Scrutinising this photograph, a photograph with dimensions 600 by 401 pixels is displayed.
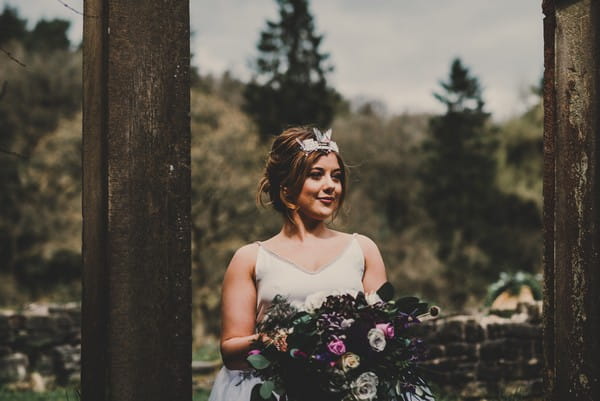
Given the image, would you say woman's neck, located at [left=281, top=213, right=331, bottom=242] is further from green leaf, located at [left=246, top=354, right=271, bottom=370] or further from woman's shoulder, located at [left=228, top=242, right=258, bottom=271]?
green leaf, located at [left=246, top=354, right=271, bottom=370]

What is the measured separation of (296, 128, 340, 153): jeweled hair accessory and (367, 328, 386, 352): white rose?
94cm

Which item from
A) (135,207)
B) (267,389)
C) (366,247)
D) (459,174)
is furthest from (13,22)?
(267,389)

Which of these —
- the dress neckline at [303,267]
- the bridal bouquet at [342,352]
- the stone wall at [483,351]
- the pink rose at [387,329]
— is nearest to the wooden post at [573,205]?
the bridal bouquet at [342,352]

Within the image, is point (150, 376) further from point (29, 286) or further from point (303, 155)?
point (29, 286)

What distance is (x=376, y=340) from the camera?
8.71 ft

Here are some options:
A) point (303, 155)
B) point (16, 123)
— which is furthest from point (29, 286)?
point (303, 155)

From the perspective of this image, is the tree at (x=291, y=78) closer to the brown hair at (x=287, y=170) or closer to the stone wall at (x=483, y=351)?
the stone wall at (x=483, y=351)

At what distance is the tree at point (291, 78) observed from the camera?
29.2 metres

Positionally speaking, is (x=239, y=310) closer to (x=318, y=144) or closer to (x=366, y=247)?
(x=366, y=247)

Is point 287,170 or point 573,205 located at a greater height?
point 287,170

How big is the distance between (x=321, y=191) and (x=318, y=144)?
0.77ft

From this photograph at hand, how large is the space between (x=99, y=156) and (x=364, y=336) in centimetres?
109

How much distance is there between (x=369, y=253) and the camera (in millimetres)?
3344

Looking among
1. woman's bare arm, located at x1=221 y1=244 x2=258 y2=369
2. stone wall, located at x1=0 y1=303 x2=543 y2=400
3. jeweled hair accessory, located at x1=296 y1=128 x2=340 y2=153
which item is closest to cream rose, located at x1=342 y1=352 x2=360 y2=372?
woman's bare arm, located at x1=221 y1=244 x2=258 y2=369
